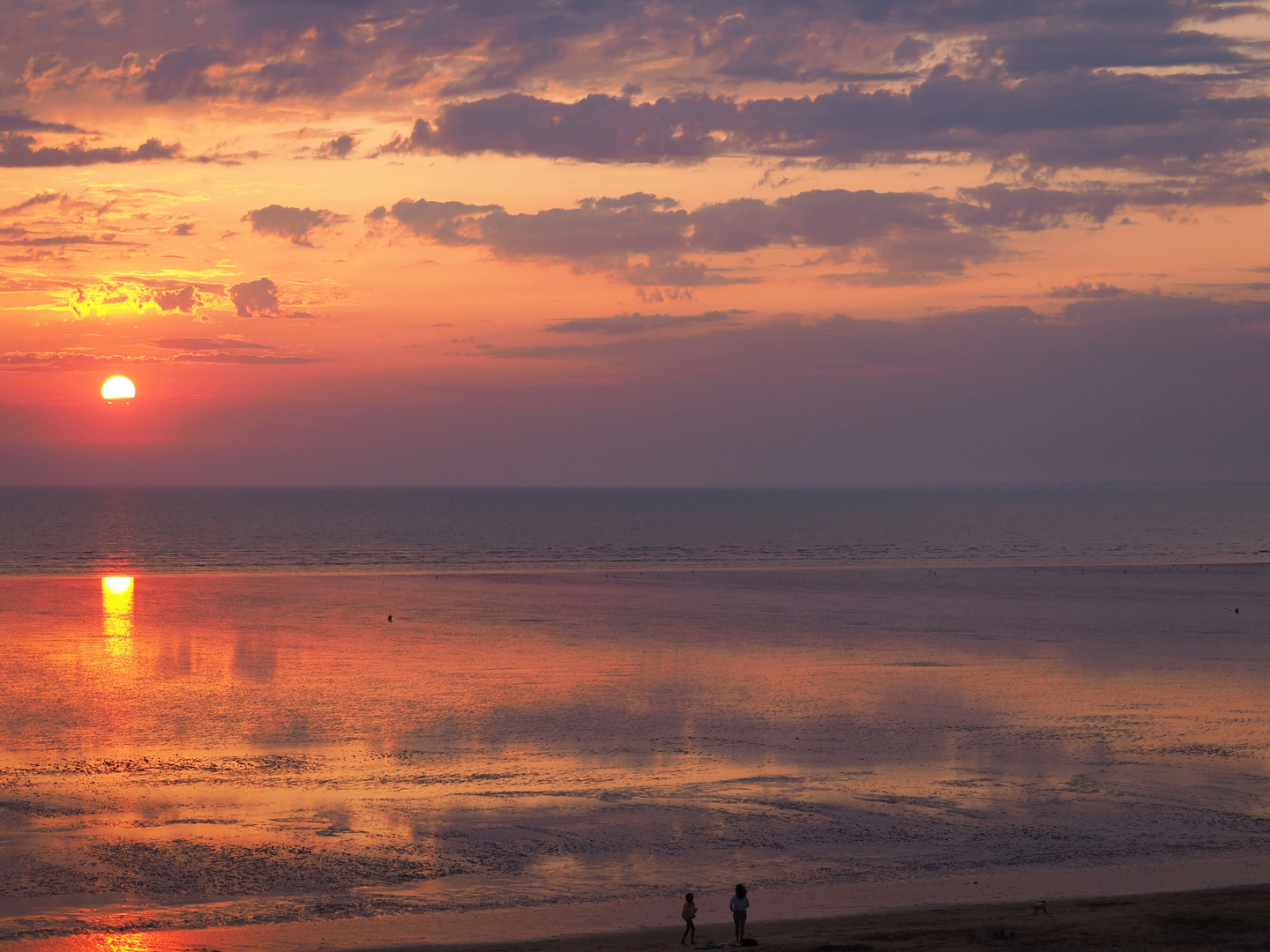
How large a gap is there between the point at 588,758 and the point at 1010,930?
17.1m

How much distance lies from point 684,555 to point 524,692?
9248cm

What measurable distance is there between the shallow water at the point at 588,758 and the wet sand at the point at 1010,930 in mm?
2329

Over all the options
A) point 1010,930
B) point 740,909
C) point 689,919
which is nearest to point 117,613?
point 689,919

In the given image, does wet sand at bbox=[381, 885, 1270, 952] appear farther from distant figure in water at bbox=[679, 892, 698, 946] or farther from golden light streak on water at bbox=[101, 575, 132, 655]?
golden light streak on water at bbox=[101, 575, 132, 655]

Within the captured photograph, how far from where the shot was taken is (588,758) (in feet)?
120

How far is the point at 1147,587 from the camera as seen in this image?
94500 mm

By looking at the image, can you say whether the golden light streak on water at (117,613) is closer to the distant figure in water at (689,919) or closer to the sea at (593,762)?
the sea at (593,762)

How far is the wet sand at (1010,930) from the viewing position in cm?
2103

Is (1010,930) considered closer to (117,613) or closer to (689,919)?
(689,919)

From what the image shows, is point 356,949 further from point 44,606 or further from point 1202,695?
point 44,606

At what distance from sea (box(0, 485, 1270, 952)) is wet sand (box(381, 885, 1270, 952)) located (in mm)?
1106

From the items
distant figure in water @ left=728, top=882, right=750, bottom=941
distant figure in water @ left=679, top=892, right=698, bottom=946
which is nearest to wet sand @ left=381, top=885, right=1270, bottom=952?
distant figure in water @ left=679, top=892, right=698, bottom=946

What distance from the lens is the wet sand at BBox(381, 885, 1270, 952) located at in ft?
69.0

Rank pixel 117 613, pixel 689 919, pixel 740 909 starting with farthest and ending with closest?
pixel 117 613, pixel 689 919, pixel 740 909
